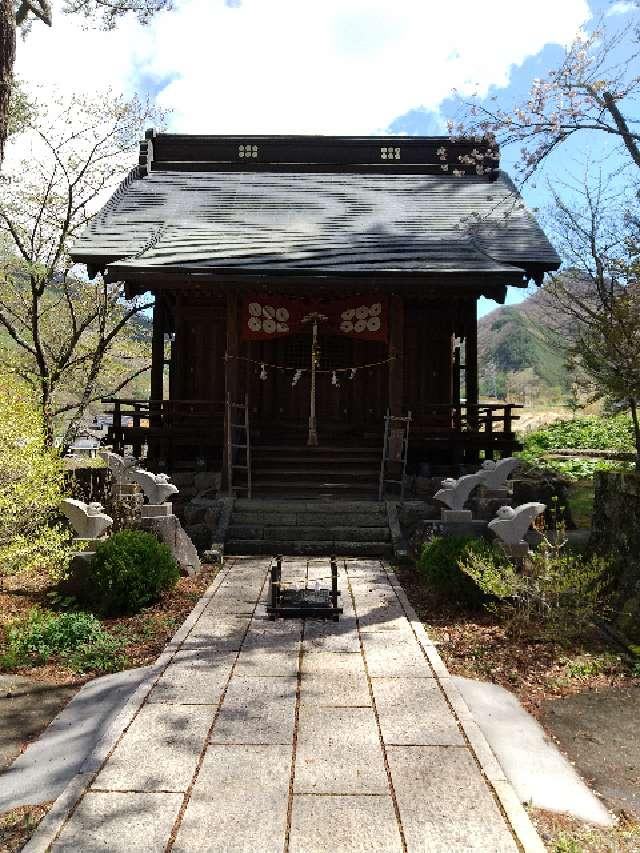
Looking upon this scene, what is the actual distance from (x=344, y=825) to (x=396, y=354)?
31.2 feet

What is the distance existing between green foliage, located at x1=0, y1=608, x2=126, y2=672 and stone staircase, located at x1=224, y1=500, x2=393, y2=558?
11.7 feet

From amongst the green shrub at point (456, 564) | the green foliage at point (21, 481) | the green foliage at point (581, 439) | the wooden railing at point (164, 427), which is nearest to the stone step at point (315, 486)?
the wooden railing at point (164, 427)

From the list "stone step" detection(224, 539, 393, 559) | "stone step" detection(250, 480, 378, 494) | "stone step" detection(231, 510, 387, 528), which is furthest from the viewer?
"stone step" detection(250, 480, 378, 494)

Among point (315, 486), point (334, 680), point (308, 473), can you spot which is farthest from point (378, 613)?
point (308, 473)

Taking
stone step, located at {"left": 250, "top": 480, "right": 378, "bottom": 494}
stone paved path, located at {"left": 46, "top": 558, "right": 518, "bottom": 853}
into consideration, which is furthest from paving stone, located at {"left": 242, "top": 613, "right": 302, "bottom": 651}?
stone step, located at {"left": 250, "top": 480, "right": 378, "bottom": 494}

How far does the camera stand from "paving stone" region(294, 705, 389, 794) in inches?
137

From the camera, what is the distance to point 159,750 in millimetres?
3867

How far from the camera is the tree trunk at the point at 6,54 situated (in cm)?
959

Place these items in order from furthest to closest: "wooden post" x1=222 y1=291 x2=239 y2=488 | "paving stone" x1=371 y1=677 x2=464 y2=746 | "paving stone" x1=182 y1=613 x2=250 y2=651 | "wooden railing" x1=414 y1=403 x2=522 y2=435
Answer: "wooden railing" x1=414 y1=403 x2=522 y2=435, "wooden post" x1=222 y1=291 x2=239 y2=488, "paving stone" x1=182 y1=613 x2=250 y2=651, "paving stone" x1=371 y1=677 x2=464 y2=746

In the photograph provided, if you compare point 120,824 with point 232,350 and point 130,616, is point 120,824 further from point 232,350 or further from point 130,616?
point 232,350

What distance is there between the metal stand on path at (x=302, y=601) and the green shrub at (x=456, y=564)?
4.45ft

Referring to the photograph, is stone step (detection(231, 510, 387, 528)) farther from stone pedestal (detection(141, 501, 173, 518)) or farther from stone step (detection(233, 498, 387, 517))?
stone pedestal (detection(141, 501, 173, 518))

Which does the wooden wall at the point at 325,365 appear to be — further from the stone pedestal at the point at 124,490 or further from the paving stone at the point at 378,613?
the paving stone at the point at 378,613

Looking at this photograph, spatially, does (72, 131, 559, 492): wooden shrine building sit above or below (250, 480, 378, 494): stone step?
above
